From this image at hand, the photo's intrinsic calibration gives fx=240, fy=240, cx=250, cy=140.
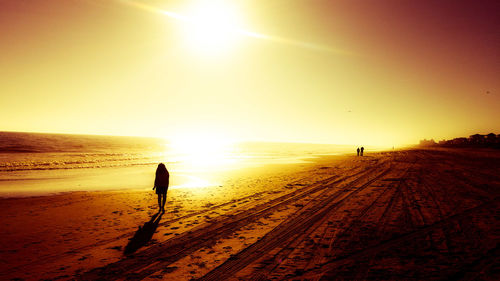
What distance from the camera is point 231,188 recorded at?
1648 centimetres

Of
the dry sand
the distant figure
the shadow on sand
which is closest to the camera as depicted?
the dry sand

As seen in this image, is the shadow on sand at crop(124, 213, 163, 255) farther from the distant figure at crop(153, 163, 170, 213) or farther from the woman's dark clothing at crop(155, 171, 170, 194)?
the woman's dark clothing at crop(155, 171, 170, 194)

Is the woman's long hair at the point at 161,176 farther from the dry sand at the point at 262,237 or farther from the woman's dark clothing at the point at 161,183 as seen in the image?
the dry sand at the point at 262,237

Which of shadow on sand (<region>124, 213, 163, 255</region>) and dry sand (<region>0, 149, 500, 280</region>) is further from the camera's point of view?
shadow on sand (<region>124, 213, 163, 255</region>)

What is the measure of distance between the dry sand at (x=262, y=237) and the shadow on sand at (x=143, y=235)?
0.12ft

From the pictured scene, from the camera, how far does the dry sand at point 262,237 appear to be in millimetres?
5410

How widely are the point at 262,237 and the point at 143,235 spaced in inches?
155

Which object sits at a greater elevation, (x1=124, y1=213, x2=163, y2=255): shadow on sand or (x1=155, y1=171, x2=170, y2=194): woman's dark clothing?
(x1=155, y1=171, x2=170, y2=194): woman's dark clothing

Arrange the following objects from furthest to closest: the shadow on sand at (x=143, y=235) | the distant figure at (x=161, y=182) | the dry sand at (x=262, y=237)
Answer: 1. the distant figure at (x=161, y=182)
2. the shadow on sand at (x=143, y=235)
3. the dry sand at (x=262, y=237)

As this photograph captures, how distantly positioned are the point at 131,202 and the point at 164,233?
20.2 ft

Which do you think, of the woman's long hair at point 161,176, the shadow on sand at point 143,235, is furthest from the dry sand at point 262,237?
the woman's long hair at point 161,176

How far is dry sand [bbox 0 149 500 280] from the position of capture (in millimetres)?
5410

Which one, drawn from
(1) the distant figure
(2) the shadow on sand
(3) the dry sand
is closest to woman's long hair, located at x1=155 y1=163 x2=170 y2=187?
(1) the distant figure

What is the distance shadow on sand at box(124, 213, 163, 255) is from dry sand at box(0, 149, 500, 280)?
4 cm
